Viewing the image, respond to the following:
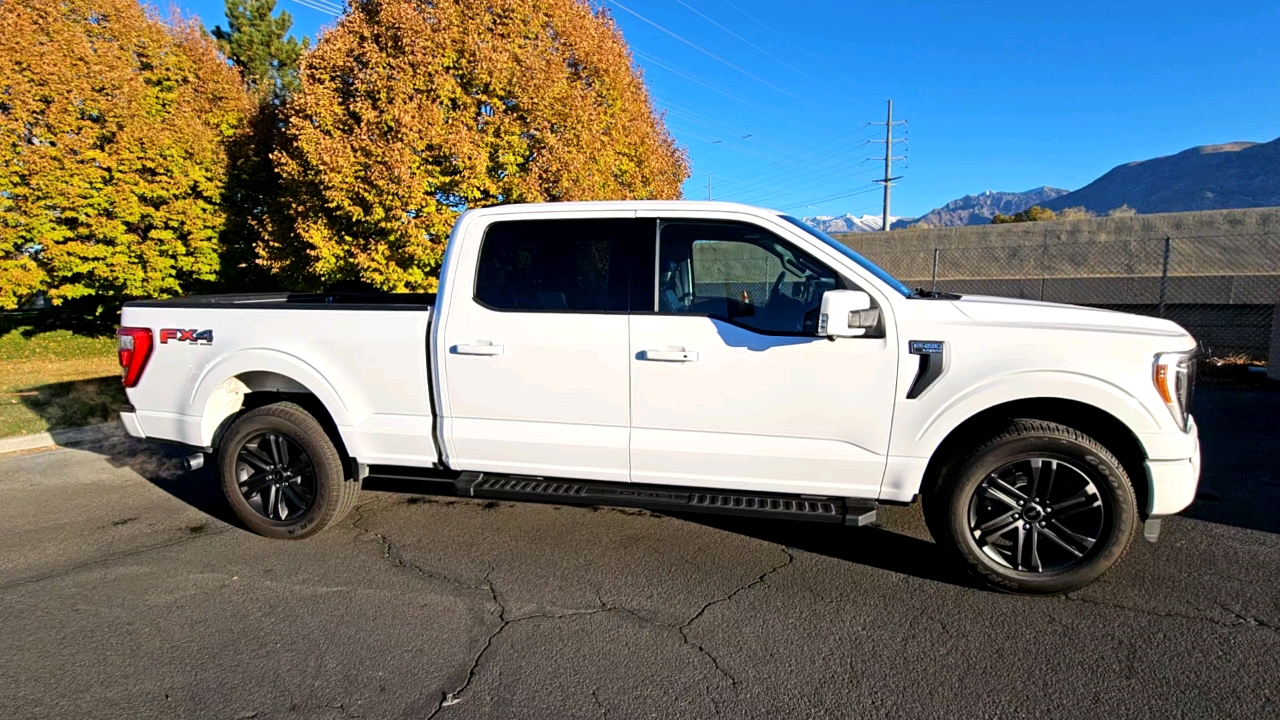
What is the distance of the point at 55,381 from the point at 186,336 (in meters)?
7.99

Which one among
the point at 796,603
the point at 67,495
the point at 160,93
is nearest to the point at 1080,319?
the point at 796,603

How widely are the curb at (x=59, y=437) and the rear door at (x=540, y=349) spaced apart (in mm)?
5368

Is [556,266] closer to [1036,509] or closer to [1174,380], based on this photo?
[1036,509]

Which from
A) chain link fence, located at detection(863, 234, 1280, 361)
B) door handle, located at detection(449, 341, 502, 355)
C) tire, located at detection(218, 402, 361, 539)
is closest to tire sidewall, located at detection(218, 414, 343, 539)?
tire, located at detection(218, 402, 361, 539)

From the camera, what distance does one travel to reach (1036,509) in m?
3.17

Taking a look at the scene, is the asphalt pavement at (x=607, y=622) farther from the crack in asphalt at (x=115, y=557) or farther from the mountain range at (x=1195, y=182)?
the mountain range at (x=1195, y=182)

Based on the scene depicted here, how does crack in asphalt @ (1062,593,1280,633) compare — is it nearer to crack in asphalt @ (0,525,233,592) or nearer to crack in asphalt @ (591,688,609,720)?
crack in asphalt @ (591,688,609,720)

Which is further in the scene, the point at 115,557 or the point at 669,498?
the point at 115,557

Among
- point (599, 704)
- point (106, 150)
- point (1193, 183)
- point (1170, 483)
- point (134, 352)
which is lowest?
point (599, 704)

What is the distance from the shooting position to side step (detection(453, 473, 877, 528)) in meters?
3.28

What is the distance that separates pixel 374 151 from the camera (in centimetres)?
943

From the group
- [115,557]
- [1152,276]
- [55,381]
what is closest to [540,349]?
[115,557]

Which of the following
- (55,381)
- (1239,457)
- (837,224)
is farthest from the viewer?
A: (837,224)

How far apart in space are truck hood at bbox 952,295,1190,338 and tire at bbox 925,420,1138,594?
0.48m
